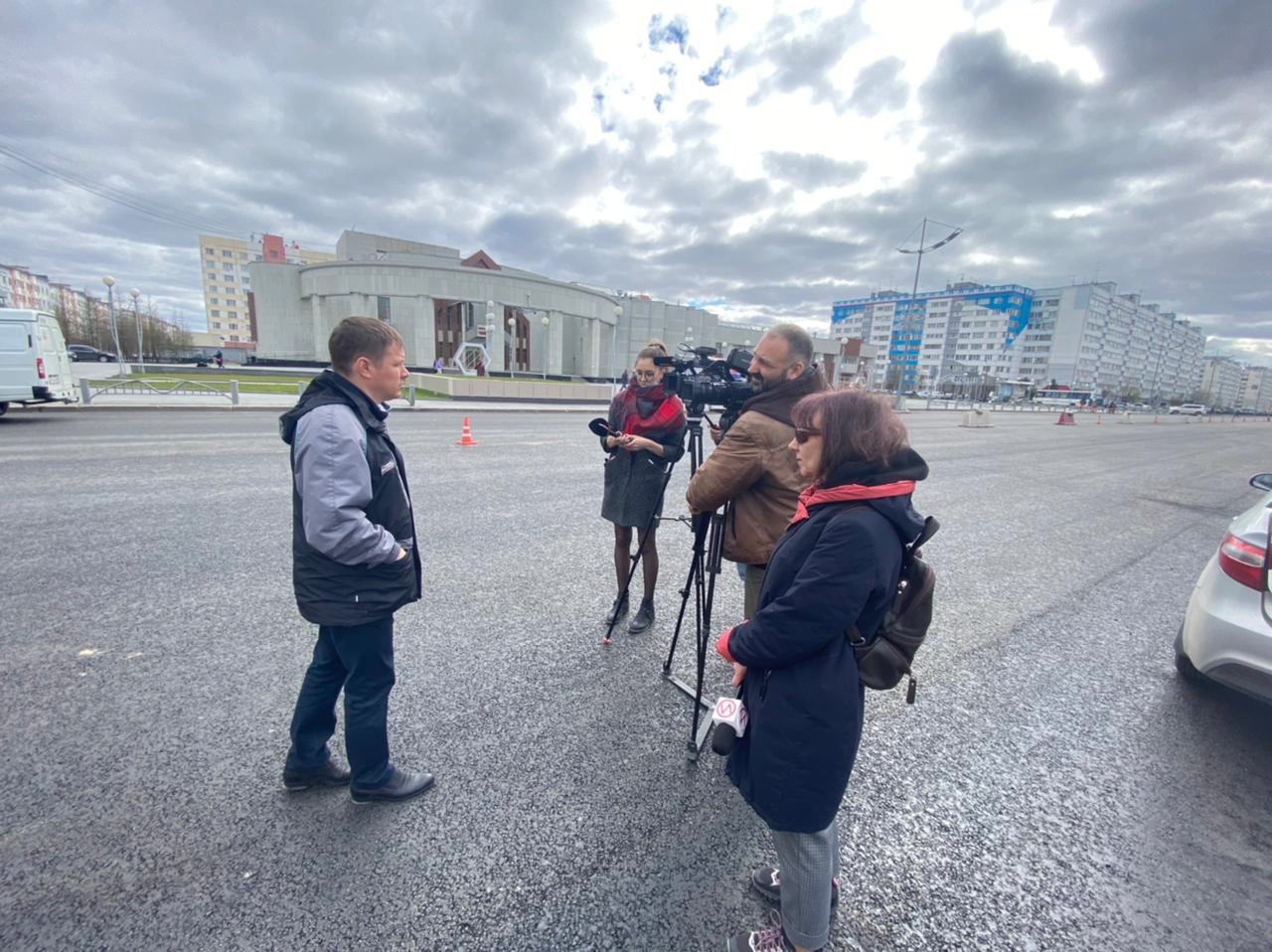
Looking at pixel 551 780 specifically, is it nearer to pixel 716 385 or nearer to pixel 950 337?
pixel 716 385

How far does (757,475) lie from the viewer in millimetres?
2332

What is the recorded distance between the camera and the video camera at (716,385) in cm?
262

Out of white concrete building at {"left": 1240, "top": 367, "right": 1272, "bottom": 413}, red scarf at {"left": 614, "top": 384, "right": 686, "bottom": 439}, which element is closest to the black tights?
red scarf at {"left": 614, "top": 384, "right": 686, "bottom": 439}

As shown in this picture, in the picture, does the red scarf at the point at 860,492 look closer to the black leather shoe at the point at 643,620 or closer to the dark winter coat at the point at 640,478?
the dark winter coat at the point at 640,478

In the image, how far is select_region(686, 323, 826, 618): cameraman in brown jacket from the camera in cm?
229

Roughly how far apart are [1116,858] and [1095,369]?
426ft

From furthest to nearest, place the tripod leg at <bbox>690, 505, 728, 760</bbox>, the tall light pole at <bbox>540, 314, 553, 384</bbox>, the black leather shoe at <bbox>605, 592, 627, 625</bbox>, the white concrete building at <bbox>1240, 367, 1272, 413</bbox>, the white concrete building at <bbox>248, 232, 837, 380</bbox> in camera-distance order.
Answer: the white concrete building at <bbox>1240, 367, 1272, 413</bbox> < the tall light pole at <bbox>540, 314, 553, 384</bbox> < the white concrete building at <bbox>248, 232, 837, 380</bbox> < the black leather shoe at <bbox>605, 592, 627, 625</bbox> < the tripod leg at <bbox>690, 505, 728, 760</bbox>

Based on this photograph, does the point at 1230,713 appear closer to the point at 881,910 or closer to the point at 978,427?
the point at 881,910

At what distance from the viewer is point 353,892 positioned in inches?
69.6

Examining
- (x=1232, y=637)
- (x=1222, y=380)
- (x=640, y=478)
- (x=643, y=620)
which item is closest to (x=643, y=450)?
(x=640, y=478)

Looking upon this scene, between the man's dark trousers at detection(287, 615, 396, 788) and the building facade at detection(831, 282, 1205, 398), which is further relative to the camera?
the building facade at detection(831, 282, 1205, 398)

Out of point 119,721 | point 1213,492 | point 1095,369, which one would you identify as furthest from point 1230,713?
point 1095,369

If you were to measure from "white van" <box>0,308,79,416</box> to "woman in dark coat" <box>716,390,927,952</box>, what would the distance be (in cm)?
1681

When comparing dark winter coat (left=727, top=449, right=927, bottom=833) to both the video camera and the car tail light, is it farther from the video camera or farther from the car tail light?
the car tail light
